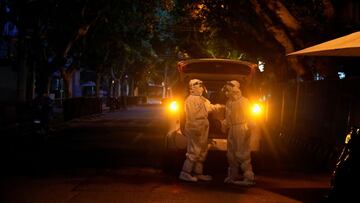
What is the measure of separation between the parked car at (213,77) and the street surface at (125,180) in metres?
0.37

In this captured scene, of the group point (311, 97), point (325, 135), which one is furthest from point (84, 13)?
point (325, 135)

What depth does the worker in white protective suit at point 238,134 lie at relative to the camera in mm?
10680

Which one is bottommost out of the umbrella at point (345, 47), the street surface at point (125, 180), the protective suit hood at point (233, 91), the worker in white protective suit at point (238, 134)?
the street surface at point (125, 180)

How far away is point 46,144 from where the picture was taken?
1895 cm

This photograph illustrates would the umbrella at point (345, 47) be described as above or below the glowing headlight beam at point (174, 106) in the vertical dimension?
above

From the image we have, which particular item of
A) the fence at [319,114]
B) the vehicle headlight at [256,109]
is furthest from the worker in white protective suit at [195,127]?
the fence at [319,114]

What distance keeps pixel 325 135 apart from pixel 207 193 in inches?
277

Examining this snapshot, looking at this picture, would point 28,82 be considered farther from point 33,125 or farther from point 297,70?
point 297,70

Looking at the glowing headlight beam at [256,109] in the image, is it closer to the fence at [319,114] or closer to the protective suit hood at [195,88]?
the protective suit hood at [195,88]

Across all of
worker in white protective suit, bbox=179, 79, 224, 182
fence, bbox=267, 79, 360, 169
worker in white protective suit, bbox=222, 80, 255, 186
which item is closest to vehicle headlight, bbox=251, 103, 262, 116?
worker in white protective suit, bbox=222, 80, 255, 186

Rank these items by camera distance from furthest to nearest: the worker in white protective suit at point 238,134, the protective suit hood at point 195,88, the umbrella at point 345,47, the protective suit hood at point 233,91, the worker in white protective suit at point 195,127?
the protective suit hood at point 195,88 → the worker in white protective suit at point 195,127 → the protective suit hood at point 233,91 → the worker in white protective suit at point 238,134 → the umbrella at point 345,47

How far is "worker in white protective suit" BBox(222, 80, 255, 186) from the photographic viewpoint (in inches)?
420

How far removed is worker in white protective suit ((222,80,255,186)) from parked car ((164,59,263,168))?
0.84 m

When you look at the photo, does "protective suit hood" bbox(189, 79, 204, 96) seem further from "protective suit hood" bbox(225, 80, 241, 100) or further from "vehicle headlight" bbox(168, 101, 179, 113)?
"vehicle headlight" bbox(168, 101, 179, 113)
